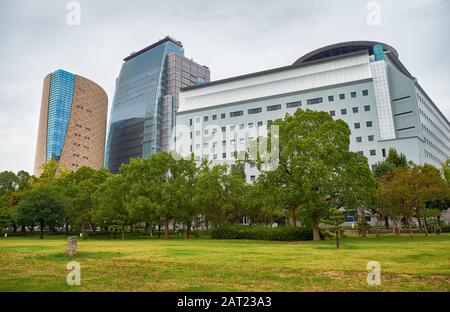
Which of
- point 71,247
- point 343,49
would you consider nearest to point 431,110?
point 343,49

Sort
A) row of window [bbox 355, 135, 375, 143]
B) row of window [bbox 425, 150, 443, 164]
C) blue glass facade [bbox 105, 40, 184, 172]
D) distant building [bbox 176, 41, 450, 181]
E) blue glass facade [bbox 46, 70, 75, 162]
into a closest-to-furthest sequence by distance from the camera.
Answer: distant building [bbox 176, 41, 450, 181], row of window [bbox 355, 135, 375, 143], row of window [bbox 425, 150, 443, 164], blue glass facade [bbox 46, 70, 75, 162], blue glass facade [bbox 105, 40, 184, 172]

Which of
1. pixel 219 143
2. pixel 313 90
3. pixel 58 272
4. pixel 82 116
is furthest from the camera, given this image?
pixel 82 116

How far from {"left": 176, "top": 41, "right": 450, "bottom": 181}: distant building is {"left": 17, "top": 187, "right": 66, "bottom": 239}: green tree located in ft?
126

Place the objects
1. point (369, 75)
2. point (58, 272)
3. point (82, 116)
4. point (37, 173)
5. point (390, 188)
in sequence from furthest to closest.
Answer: point (82, 116) → point (37, 173) → point (369, 75) → point (390, 188) → point (58, 272)

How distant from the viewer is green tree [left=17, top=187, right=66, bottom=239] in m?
52.3

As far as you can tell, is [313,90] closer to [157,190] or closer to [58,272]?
[157,190]

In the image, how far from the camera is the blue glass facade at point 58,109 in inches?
5576

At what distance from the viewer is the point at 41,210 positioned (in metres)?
52.4

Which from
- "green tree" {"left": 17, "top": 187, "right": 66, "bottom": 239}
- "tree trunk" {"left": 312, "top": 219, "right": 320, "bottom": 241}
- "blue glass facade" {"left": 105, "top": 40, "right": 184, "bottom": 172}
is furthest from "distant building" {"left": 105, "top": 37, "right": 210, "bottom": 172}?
"tree trunk" {"left": 312, "top": 219, "right": 320, "bottom": 241}

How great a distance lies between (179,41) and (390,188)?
147 metres

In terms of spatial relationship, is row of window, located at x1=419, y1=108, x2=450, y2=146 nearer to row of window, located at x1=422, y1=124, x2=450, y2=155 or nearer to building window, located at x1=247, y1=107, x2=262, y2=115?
row of window, located at x1=422, y1=124, x2=450, y2=155
